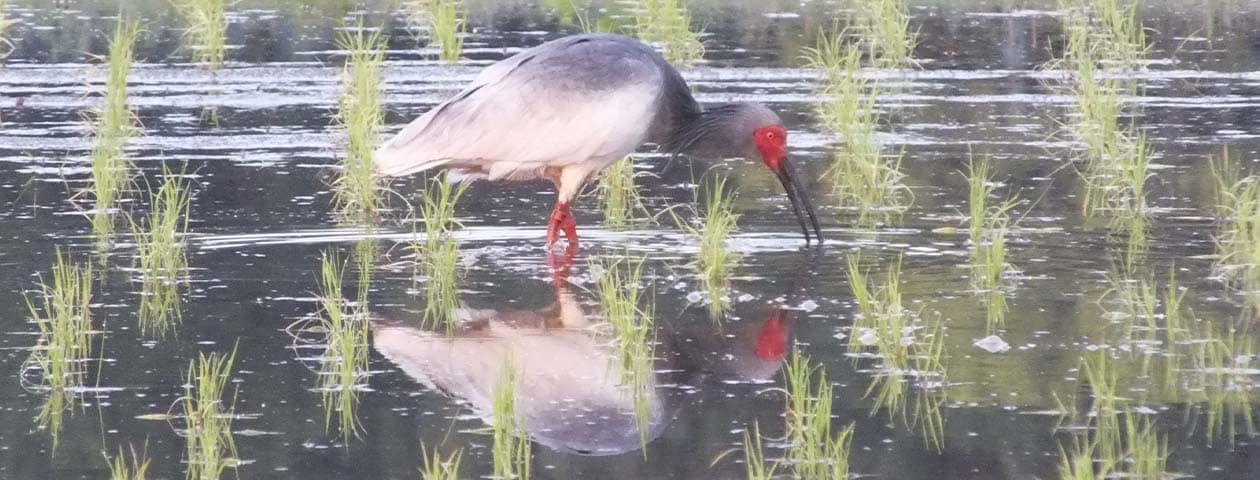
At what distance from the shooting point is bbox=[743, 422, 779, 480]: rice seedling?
473cm

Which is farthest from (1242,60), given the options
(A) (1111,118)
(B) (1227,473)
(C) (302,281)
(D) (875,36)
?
(B) (1227,473)

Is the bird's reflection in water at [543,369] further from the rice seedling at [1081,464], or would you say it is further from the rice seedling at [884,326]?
the rice seedling at [1081,464]

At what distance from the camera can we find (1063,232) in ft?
26.5

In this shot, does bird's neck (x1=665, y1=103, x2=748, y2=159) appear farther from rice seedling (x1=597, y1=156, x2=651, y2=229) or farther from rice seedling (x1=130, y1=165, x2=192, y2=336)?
rice seedling (x1=130, y1=165, x2=192, y2=336)

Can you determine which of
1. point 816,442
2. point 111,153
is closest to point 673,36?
point 111,153

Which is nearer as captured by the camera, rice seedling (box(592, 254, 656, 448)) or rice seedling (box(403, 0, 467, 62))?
rice seedling (box(592, 254, 656, 448))

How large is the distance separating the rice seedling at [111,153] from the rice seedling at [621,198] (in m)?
2.14

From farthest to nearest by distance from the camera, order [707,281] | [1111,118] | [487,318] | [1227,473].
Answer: [1111,118]
[707,281]
[487,318]
[1227,473]

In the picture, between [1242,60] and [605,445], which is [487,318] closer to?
[605,445]

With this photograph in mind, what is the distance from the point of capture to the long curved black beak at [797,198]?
26.0 feet

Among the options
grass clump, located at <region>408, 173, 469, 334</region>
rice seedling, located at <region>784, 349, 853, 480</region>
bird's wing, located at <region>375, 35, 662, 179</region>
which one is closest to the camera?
rice seedling, located at <region>784, 349, 853, 480</region>

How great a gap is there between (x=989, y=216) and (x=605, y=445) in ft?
11.5

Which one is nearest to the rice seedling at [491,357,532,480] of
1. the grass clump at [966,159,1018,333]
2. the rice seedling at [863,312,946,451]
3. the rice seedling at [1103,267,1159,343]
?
the rice seedling at [863,312,946,451]

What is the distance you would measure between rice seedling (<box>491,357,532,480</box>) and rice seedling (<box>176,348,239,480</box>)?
68cm
